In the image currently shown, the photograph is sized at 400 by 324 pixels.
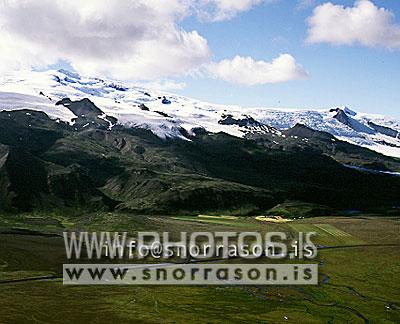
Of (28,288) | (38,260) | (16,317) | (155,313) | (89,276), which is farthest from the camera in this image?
(38,260)

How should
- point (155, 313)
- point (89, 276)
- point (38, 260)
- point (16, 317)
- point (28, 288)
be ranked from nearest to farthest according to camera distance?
point (16, 317)
point (155, 313)
point (28, 288)
point (89, 276)
point (38, 260)

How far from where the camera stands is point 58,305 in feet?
436

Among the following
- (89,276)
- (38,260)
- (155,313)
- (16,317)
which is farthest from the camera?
(38,260)

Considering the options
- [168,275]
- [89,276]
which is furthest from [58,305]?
[168,275]

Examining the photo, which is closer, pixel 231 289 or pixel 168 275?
pixel 231 289

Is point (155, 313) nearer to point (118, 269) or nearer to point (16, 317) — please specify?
point (16, 317)

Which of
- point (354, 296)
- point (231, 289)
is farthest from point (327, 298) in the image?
point (231, 289)

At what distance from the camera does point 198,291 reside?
150375mm

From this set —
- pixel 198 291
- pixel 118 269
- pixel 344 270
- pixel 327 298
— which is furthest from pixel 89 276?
pixel 344 270

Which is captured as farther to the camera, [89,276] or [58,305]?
[89,276]

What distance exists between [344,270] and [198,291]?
60543mm

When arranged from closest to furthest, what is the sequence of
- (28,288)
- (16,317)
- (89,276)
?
(16,317) → (28,288) → (89,276)

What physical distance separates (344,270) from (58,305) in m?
98.3

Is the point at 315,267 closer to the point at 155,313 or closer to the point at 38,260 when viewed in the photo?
the point at 155,313
